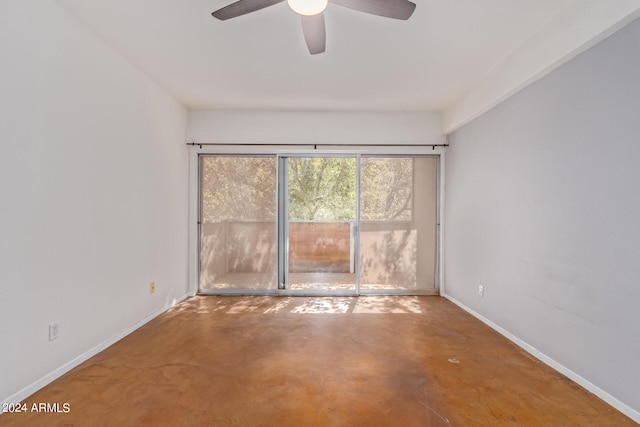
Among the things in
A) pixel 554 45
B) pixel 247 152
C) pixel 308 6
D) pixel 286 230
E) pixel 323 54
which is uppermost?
pixel 323 54

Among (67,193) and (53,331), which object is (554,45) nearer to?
(67,193)

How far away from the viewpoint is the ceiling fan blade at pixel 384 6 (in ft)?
5.60

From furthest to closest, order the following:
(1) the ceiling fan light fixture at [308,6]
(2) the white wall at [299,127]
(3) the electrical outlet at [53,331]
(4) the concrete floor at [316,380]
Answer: (2) the white wall at [299,127], (3) the electrical outlet at [53,331], (4) the concrete floor at [316,380], (1) the ceiling fan light fixture at [308,6]

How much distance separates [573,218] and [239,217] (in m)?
3.63

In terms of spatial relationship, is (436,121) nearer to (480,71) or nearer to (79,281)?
(480,71)

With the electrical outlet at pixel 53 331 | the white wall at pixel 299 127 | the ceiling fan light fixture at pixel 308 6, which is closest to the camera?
the ceiling fan light fixture at pixel 308 6

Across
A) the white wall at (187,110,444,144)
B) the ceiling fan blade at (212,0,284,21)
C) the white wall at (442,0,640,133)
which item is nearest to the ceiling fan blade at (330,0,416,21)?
the ceiling fan blade at (212,0,284,21)

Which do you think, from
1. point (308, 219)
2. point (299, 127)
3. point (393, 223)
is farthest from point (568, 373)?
point (299, 127)

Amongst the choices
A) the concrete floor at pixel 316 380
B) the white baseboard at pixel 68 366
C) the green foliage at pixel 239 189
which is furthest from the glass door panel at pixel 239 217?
the white baseboard at pixel 68 366

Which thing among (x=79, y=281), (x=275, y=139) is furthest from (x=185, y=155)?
(x=79, y=281)

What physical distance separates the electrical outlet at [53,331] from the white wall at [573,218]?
3.57 metres

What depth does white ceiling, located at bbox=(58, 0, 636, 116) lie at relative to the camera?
221cm

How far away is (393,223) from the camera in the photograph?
444cm

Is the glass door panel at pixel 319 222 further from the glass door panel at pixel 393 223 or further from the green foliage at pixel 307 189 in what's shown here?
the glass door panel at pixel 393 223
